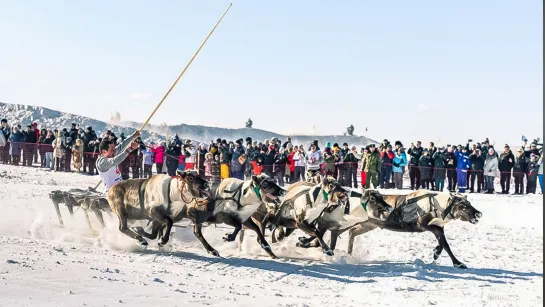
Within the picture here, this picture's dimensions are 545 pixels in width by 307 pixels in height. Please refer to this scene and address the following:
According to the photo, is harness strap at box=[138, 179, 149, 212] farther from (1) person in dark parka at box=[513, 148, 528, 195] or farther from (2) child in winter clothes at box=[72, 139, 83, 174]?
(1) person in dark parka at box=[513, 148, 528, 195]

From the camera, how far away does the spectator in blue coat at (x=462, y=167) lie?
21.3m

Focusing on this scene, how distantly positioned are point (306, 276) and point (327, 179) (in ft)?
6.45

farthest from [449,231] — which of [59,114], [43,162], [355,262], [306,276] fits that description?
[59,114]

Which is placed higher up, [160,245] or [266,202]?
[266,202]

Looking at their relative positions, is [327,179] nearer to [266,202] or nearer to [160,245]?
[266,202]

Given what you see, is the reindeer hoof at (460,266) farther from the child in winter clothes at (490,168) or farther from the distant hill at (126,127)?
the distant hill at (126,127)

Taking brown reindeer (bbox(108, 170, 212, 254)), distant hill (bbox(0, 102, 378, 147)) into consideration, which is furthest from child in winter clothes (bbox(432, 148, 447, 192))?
distant hill (bbox(0, 102, 378, 147))

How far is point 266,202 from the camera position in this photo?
34.7ft

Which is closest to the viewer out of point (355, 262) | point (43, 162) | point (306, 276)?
point (306, 276)

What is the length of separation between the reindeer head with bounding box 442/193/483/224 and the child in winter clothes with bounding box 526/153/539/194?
11790mm

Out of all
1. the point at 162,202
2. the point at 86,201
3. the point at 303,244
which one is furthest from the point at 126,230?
the point at 303,244

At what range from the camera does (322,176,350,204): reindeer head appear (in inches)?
411

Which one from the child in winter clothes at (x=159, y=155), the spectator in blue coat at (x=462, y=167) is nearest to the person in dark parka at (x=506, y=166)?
the spectator in blue coat at (x=462, y=167)

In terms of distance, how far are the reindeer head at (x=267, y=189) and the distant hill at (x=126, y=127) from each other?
29.2 metres
